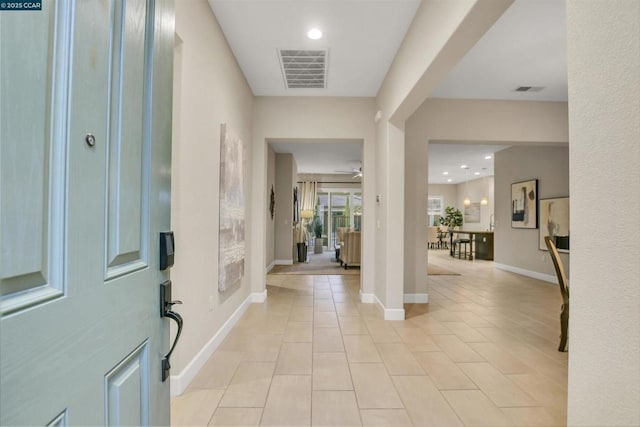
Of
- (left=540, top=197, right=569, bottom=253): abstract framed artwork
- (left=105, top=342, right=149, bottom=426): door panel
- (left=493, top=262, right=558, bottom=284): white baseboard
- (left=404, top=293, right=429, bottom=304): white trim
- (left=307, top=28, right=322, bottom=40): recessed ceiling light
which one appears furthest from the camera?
(left=493, top=262, right=558, bottom=284): white baseboard

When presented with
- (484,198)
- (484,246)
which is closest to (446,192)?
(484,198)

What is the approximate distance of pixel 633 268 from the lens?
0.69 metres

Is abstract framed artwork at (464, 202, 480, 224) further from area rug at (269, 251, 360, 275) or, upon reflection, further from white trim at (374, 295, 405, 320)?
white trim at (374, 295, 405, 320)

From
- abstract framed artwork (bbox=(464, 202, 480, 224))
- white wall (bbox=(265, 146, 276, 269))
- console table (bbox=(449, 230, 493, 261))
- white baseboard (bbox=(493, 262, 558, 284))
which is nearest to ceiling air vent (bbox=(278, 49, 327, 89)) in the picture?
white wall (bbox=(265, 146, 276, 269))

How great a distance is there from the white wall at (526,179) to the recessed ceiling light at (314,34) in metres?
5.36

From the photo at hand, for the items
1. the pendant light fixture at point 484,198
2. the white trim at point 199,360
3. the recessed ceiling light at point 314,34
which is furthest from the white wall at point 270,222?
the pendant light fixture at point 484,198

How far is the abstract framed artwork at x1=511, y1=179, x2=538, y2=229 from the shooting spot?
6.55 metres

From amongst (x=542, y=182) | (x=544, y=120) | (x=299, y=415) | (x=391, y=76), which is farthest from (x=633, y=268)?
(x=542, y=182)

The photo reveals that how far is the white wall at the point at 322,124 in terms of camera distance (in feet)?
14.6

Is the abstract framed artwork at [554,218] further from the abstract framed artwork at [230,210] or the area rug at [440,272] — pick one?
the abstract framed artwork at [230,210]

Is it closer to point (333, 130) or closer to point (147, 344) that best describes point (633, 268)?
point (147, 344)

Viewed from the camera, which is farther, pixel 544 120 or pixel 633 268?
pixel 544 120

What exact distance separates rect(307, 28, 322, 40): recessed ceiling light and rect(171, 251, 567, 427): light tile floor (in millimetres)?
2879

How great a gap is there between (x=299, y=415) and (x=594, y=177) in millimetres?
1812
